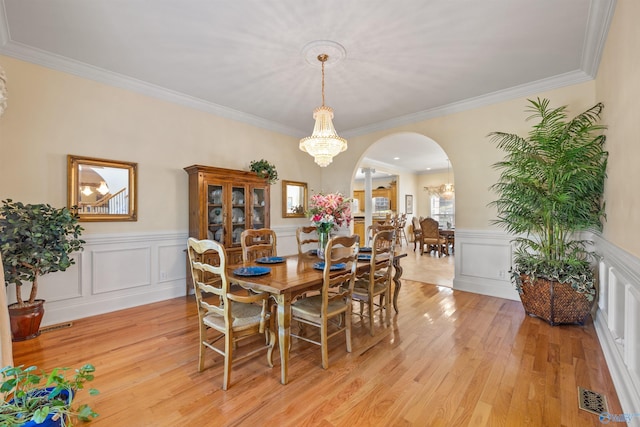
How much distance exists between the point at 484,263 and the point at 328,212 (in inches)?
105

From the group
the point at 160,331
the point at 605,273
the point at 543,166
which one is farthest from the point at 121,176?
the point at 605,273

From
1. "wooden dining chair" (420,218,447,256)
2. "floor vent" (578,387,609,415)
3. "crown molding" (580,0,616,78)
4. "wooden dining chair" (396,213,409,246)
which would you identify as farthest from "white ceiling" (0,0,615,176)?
"wooden dining chair" (396,213,409,246)

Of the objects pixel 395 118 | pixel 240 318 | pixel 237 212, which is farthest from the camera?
pixel 395 118

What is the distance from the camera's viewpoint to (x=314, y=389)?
188 cm

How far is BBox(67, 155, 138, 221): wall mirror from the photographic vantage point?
3031 mm

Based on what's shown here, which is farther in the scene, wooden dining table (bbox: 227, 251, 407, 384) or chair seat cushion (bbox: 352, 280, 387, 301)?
chair seat cushion (bbox: 352, 280, 387, 301)

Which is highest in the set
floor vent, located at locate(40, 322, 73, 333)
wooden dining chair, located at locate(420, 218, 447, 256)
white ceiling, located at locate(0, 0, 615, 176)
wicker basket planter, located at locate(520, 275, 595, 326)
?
white ceiling, located at locate(0, 0, 615, 176)

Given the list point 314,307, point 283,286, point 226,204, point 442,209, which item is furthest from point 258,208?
point 442,209

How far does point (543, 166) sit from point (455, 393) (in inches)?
95.7

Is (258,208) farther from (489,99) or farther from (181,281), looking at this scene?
(489,99)

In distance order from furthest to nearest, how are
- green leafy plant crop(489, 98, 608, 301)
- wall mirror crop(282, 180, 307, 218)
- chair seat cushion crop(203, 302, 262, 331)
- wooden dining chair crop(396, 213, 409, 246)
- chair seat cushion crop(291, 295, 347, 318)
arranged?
wooden dining chair crop(396, 213, 409, 246) < wall mirror crop(282, 180, 307, 218) < green leafy plant crop(489, 98, 608, 301) < chair seat cushion crop(291, 295, 347, 318) < chair seat cushion crop(203, 302, 262, 331)

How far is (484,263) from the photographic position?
3.93 meters

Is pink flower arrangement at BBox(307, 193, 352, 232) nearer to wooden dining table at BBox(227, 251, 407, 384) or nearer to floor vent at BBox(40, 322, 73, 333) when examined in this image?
wooden dining table at BBox(227, 251, 407, 384)

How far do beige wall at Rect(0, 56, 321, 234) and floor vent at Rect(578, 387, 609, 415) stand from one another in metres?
4.25
